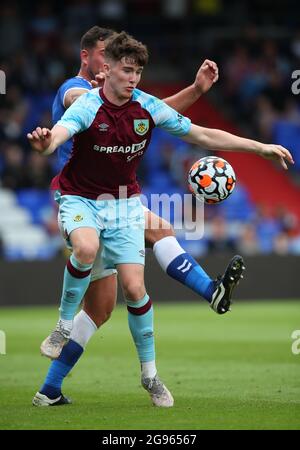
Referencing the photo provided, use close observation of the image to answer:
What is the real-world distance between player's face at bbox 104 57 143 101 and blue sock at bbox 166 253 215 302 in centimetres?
129

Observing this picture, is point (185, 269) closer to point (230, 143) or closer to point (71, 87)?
point (230, 143)

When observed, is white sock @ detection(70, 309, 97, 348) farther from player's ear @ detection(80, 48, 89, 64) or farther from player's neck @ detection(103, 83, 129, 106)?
player's ear @ detection(80, 48, 89, 64)

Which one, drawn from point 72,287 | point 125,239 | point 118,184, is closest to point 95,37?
point 118,184

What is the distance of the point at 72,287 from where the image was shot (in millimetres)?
7211

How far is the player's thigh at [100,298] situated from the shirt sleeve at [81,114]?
1.23 m

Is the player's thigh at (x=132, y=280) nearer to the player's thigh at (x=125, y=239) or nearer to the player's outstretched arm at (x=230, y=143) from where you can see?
the player's thigh at (x=125, y=239)

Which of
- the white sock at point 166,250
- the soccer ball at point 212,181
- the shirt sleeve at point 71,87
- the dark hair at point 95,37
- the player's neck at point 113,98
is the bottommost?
the white sock at point 166,250

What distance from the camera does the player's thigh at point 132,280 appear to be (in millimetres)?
7293

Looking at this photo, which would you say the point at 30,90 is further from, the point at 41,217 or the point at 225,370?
the point at 225,370

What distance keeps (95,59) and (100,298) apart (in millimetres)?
1839

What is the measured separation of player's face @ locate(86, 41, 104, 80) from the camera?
315 inches

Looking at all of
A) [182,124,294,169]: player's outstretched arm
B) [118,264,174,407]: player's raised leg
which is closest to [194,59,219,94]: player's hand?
[182,124,294,169]: player's outstretched arm
